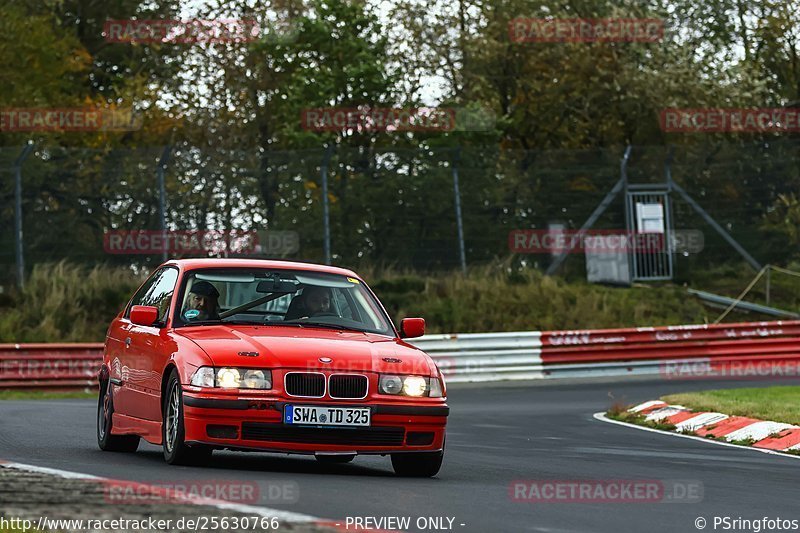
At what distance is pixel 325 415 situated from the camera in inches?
400

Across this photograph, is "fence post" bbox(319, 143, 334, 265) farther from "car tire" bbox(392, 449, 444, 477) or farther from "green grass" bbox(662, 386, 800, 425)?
"car tire" bbox(392, 449, 444, 477)

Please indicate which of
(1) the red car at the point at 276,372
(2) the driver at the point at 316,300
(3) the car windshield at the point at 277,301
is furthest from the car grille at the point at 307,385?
(2) the driver at the point at 316,300

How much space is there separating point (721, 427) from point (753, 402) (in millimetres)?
2222

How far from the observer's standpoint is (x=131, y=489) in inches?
314

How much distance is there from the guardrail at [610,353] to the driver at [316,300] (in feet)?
46.4

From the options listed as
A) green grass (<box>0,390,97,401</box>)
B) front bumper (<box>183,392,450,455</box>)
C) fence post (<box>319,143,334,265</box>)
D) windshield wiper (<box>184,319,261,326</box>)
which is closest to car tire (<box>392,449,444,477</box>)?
front bumper (<box>183,392,450,455</box>)

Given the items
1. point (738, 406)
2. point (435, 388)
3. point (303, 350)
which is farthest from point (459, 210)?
point (303, 350)

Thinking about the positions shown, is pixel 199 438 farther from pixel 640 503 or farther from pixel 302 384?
pixel 640 503

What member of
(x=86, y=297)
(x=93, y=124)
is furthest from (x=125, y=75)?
(x=86, y=297)

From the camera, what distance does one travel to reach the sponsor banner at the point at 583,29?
38844 mm

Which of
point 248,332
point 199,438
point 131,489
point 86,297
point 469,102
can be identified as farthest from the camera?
point 469,102

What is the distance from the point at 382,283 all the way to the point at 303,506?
23.0 metres

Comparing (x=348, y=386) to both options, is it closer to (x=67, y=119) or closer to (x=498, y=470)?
(x=498, y=470)

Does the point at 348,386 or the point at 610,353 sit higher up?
the point at 348,386
